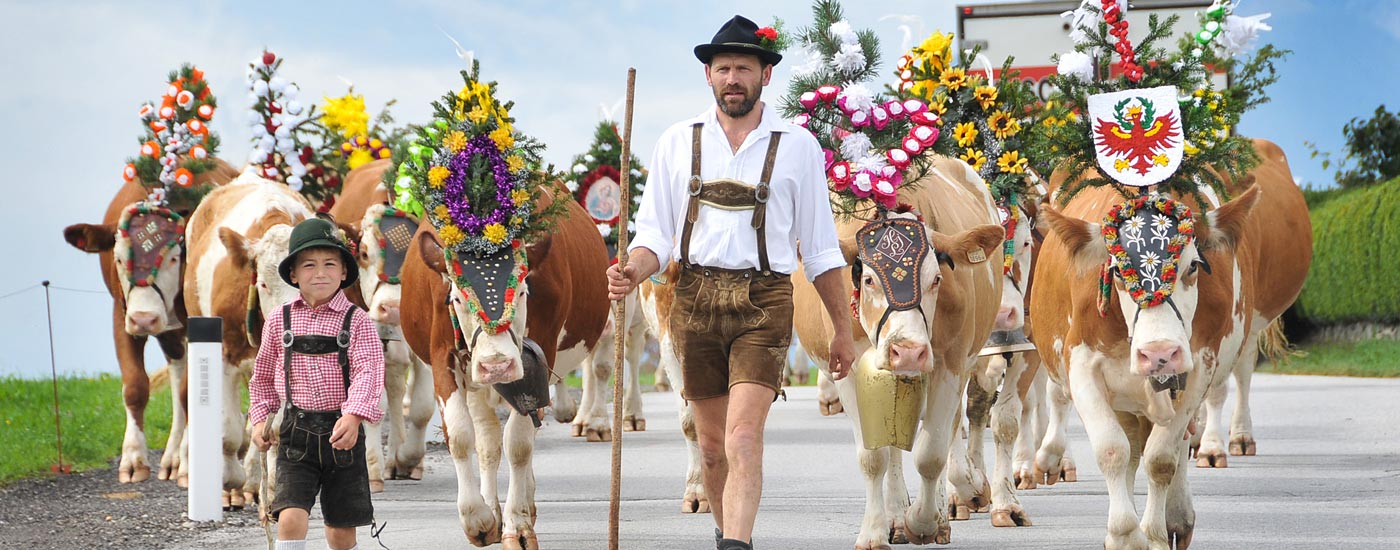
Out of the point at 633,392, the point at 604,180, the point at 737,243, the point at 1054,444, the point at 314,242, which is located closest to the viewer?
the point at 737,243

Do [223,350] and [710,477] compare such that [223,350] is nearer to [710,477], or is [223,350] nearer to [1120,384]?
[710,477]

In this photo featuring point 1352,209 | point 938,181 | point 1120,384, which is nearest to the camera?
point 1120,384

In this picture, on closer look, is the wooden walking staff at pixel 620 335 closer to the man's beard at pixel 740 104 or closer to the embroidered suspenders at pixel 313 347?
the man's beard at pixel 740 104

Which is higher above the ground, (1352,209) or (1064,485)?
(1352,209)

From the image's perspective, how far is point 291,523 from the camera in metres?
6.24

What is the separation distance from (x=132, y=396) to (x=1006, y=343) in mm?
6165

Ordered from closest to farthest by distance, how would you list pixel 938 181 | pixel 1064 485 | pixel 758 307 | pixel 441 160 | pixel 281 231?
1. pixel 758 307
2. pixel 441 160
3. pixel 938 181
4. pixel 281 231
5. pixel 1064 485

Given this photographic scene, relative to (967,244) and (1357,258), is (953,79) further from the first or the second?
(1357,258)

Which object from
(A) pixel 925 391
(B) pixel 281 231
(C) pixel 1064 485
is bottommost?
(C) pixel 1064 485

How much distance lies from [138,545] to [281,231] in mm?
2310

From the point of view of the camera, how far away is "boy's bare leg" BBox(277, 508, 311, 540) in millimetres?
6242

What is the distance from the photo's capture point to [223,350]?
33.1 ft

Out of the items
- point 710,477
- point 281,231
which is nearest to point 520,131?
point 281,231

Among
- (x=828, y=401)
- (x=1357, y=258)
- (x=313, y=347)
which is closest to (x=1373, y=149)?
(x=1357, y=258)
